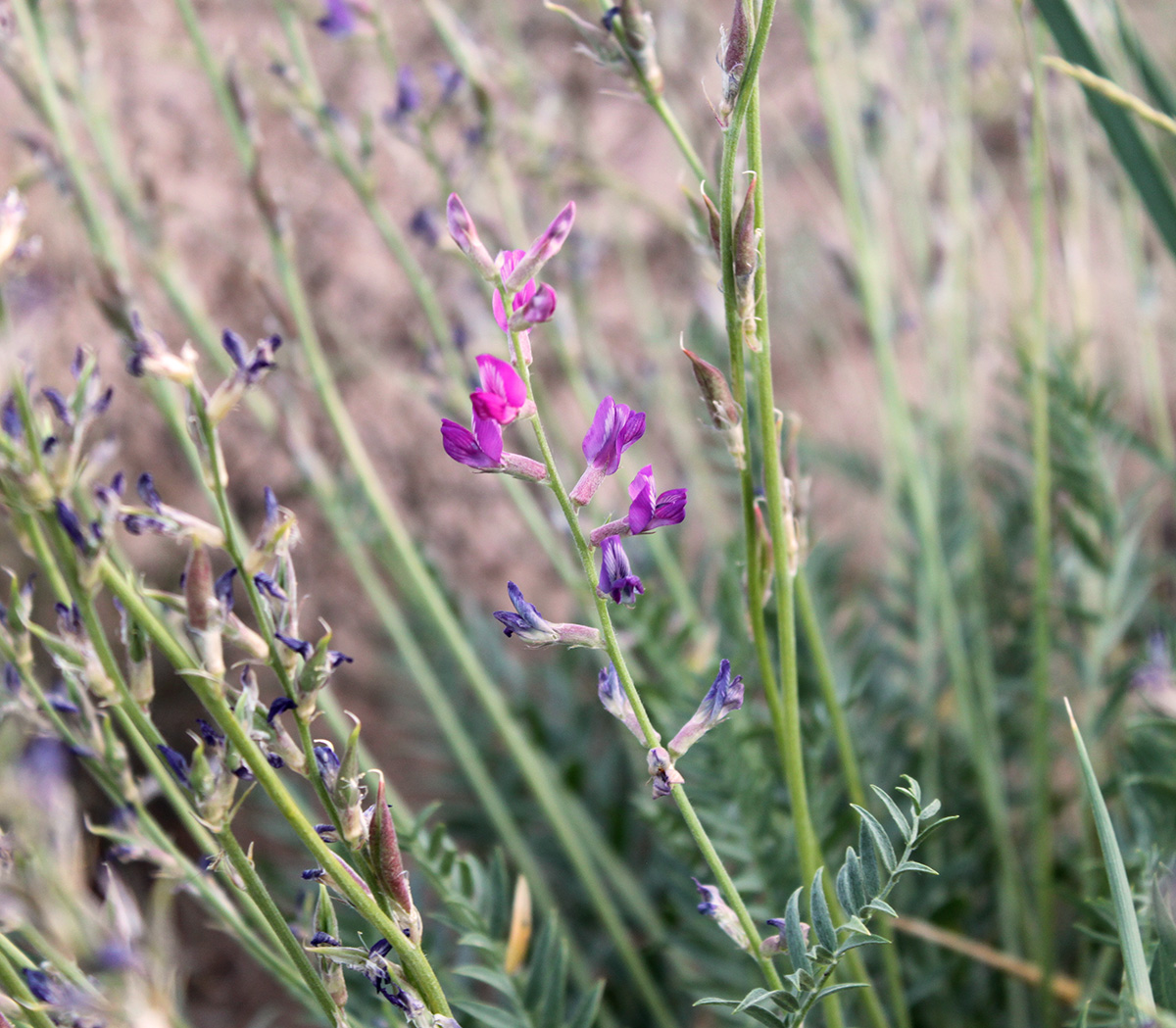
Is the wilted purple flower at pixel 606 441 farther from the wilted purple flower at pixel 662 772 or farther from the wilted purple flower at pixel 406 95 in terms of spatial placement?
the wilted purple flower at pixel 406 95

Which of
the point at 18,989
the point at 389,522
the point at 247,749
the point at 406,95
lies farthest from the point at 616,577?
the point at 406,95

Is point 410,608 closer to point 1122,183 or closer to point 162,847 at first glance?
point 162,847

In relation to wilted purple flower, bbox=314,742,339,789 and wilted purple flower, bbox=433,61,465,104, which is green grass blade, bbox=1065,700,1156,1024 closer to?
wilted purple flower, bbox=314,742,339,789

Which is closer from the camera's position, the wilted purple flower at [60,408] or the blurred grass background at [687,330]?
the wilted purple flower at [60,408]

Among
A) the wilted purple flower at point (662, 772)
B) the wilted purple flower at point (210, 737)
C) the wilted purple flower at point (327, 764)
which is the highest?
the wilted purple flower at point (210, 737)

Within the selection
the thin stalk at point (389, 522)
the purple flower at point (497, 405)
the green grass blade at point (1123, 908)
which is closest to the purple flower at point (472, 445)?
the purple flower at point (497, 405)

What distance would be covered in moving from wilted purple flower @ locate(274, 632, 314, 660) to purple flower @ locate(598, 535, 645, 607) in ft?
0.30

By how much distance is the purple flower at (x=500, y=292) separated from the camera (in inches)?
11.5

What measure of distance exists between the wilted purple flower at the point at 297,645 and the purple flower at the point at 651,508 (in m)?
0.11

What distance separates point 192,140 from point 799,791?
3.81ft

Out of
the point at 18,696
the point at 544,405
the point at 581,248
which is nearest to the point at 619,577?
the point at 18,696

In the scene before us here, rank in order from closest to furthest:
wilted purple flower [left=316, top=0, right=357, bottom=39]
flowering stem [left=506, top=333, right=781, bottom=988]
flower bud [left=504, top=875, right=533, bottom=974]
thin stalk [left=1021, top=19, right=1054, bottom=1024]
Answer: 1. flowering stem [left=506, top=333, right=781, bottom=988]
2. flower bud [left=504, top=875, right=533, bottom=974]
3. thin stalk [left=1021, top=19, right=1054, bottom=1024]
4. wilted purple flower [left=316, top=0, right=357, bottom=39]

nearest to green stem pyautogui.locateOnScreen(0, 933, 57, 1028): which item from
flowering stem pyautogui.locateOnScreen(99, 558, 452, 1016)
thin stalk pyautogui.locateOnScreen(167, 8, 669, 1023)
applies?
flowering stem pyautogui.locateOnScreen(99, 558, 452, 1016)

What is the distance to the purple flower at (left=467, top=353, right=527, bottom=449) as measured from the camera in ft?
0.94
